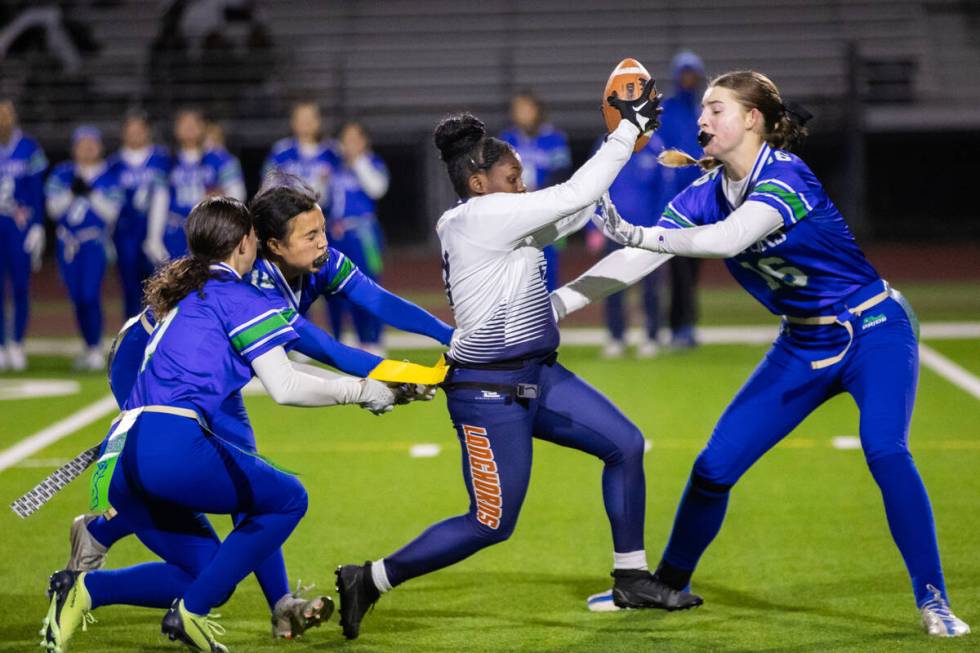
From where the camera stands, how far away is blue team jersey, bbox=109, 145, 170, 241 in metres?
A: 11.8

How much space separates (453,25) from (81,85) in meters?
5.55

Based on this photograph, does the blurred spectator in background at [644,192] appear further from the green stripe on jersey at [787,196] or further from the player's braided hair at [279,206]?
the player's braided hair at [279,206]

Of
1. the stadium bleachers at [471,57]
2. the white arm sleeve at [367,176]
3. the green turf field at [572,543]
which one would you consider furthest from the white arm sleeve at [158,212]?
the stadium bleachers at [471,57]

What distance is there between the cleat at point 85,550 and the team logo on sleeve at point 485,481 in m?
1.25

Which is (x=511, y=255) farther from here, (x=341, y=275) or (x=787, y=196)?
(x=787, y=196)

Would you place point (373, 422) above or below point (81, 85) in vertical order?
below

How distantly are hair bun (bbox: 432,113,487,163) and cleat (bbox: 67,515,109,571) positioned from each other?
5.52ft

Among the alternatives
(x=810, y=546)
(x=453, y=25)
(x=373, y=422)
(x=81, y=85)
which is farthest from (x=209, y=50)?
(x=810, y=546)

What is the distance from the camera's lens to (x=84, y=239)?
11.5 m

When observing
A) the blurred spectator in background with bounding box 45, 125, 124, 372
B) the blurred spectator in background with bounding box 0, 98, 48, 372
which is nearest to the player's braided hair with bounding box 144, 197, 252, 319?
the blurred spectator in background with bounding box 45, 125, 124, 372

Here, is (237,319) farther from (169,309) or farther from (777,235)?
(777,235)

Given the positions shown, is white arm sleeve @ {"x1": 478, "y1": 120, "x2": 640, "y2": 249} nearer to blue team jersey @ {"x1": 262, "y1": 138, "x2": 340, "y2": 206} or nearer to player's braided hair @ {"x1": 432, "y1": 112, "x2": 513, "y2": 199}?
player's braided hair @ {"x1": 432, "y1": 112, "x2": 513, "y2": 199}

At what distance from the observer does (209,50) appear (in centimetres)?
2012

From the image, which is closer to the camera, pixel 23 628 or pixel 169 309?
pixel 169 309
